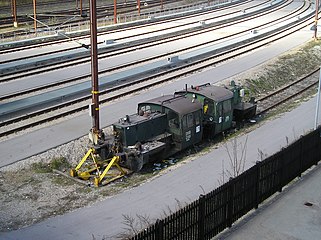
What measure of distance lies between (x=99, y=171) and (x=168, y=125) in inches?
142

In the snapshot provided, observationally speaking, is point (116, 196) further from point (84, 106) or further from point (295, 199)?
point (84, 106)

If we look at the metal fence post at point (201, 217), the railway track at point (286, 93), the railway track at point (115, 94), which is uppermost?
the metal fence post at point (201, 217)

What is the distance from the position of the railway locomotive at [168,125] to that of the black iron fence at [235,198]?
5198mm

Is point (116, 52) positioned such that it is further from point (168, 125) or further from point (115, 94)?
point (168, 125)

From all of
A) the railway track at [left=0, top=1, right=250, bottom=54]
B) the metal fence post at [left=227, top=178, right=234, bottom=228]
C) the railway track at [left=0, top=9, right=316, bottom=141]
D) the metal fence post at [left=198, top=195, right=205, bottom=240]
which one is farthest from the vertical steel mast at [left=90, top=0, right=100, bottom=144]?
the railway track at [left=0, top=1, right=250, bottom=54]

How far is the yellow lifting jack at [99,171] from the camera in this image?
62.0ft

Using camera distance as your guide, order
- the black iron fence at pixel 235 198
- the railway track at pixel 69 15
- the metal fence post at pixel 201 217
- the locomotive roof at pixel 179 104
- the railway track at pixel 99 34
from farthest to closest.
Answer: the railway track at pixel 69 15, the railway track at pixel 99 34, the locomotive roof at pixel 179 104, the metal fence post at pixel 201 217, the black iron fence at pixel 235 198

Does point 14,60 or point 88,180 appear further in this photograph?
point 14,60

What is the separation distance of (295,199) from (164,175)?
4880 mm

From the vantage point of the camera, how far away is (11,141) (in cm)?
2148

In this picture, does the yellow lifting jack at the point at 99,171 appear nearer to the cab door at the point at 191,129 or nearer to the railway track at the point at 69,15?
the cab door at the point at 191,129

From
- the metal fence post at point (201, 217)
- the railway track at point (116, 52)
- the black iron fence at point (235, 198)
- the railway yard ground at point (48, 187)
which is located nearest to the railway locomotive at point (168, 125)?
the railway yard ground at point (48, 187)

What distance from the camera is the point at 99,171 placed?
64.3 feet

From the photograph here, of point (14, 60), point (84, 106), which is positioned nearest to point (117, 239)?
point (84, 106)
